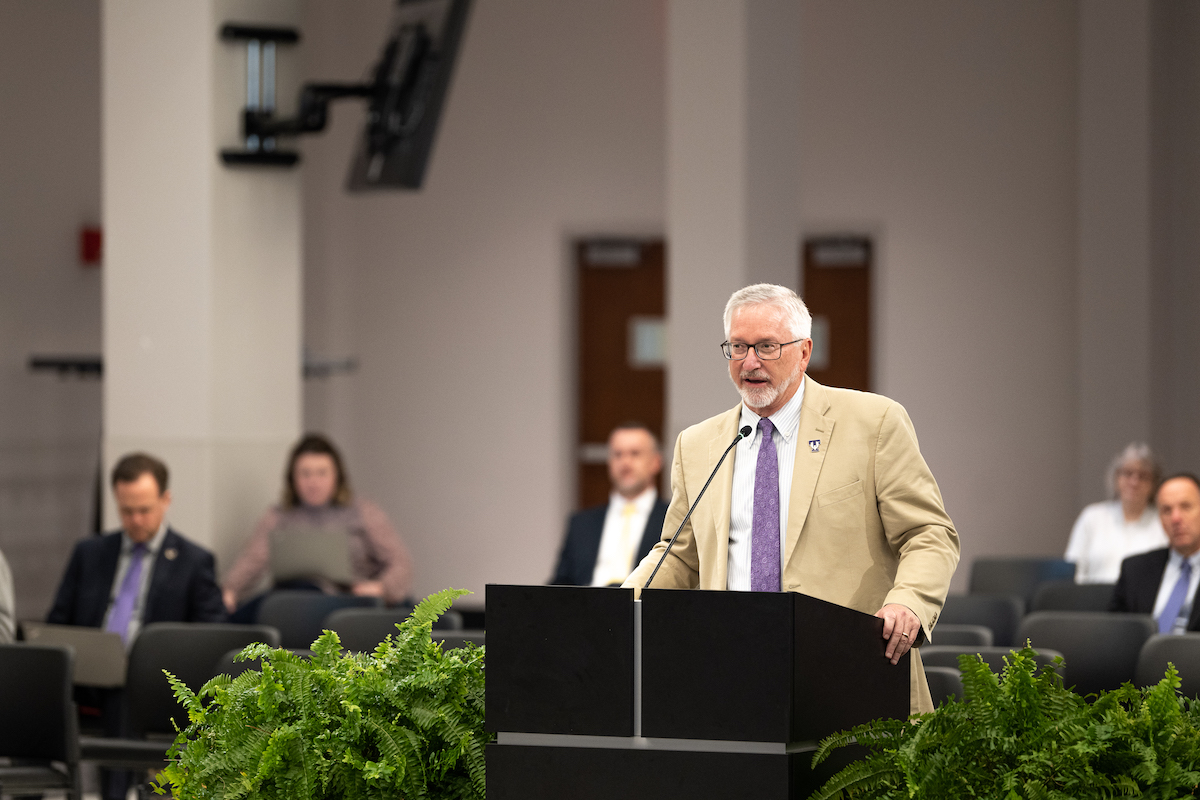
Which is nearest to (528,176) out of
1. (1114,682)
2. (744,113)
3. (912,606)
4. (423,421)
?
(423,421)

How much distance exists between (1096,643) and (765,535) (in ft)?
9.10

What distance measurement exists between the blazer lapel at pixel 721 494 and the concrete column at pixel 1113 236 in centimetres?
734

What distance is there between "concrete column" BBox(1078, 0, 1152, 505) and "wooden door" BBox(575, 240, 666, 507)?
2.90 m

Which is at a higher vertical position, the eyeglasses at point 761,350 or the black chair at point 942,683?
the eyeglasses at point 761,350

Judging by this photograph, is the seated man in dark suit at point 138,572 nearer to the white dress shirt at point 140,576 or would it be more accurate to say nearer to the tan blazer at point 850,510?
the white dress shirt at point 140,576

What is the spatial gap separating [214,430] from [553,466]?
4015mm

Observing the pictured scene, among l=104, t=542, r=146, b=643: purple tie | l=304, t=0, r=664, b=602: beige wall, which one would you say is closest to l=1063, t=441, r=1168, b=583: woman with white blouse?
l=304, t=0, r=664, b=602: beige wall

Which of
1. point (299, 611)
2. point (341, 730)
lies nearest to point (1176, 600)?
point (299, 611)

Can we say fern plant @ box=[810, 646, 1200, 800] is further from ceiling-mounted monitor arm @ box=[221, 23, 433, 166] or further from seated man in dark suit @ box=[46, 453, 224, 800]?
ceiling-mounted monitor arm @ box=[221, 23, 433, 166]

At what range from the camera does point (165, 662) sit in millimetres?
5023

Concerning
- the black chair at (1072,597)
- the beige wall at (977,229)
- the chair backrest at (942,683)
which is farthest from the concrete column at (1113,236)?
the chair backrest at (942,683)

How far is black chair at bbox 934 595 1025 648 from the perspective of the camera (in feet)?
19.5

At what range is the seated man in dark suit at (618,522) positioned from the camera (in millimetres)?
6285

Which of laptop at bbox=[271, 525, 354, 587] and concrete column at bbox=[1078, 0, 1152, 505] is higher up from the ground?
concrete column at bbox=[1078, 0, 1152, 505]
